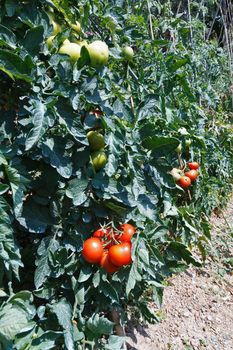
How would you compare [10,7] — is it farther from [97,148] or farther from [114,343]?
[114,343]

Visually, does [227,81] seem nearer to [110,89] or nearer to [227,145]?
[227,145]

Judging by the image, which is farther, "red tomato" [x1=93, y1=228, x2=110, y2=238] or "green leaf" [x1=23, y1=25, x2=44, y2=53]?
"red tomato" [x1=93, y1=228, x2=110, y2=238]

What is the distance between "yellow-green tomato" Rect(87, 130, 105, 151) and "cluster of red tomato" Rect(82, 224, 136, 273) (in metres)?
0.28

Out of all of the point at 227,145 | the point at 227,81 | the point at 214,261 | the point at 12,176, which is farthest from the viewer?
the point at 227,81

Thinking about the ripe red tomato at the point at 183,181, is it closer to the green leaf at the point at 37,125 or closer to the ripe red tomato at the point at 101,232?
the ripe red tomato at the point at 101,232

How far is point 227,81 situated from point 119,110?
3.76m

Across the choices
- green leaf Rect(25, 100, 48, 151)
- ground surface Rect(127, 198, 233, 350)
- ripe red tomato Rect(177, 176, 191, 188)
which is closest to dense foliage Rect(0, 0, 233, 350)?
green leaf Rect(25, 100, 48, 151)

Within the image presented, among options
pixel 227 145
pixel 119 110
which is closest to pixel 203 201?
pixel 227 145

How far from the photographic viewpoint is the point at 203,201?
2750 millimetres

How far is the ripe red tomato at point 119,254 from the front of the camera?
124cm

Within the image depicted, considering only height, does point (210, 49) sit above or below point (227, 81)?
above

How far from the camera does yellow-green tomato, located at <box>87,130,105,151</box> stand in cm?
127

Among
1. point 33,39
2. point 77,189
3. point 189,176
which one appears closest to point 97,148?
point 77,189

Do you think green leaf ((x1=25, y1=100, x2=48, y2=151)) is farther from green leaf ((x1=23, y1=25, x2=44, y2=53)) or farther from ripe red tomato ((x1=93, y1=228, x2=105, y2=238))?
ripe red tomato ((x1=93, y1=228, x2=105, y2=238))
